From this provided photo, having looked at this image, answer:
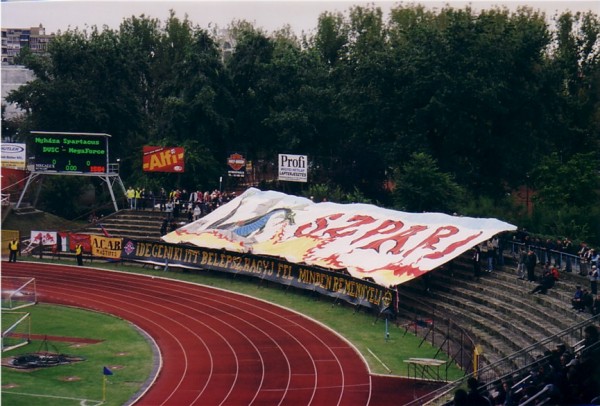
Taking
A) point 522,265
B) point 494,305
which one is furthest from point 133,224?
point 494,305

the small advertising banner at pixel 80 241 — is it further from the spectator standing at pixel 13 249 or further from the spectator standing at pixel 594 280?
the spectator standing at pixel 594 280

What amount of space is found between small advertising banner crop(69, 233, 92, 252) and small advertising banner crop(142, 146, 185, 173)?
663 centimetres

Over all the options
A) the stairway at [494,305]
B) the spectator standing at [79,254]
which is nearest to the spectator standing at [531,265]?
the stairway at [494,305]

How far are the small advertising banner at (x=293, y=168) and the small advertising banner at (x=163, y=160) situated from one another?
18.9ft

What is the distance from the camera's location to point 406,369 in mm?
Answer: 25031

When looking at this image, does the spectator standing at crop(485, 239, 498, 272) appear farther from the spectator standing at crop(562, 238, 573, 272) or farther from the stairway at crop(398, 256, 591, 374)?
the spectator standing at crop(562, 238, 573, 272)

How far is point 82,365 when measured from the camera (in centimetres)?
2559

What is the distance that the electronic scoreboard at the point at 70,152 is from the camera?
4756 centimetres

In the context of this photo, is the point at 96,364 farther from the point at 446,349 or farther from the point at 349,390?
the point at 446,349

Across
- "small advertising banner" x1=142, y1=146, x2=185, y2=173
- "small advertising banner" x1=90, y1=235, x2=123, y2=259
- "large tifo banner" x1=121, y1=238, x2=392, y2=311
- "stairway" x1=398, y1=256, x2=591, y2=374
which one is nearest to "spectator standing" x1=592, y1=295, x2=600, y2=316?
"stairway" x1=398, y1=256, x2=591, y2=374

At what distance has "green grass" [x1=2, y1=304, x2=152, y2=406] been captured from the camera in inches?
888

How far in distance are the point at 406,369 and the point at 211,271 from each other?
18.2 metres

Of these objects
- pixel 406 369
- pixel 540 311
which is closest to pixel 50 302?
pixel 406 369

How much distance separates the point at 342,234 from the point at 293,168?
41.6 feet
